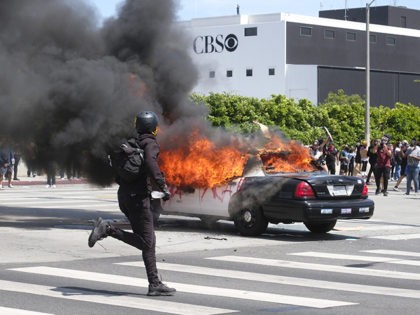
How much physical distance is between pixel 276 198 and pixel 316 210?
698mm

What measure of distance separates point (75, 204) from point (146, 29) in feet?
22.4

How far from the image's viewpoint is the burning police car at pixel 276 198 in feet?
47.9

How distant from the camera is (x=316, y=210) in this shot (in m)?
14.4

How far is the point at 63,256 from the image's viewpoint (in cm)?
1272

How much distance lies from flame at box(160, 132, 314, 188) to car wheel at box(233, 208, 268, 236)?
615 millimetres

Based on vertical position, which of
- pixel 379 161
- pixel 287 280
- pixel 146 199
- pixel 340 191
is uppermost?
pixel 379 161

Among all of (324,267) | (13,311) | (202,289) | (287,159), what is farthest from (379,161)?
(13,311)

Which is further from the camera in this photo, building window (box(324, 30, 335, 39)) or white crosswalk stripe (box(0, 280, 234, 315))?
building window (box(324, 30, 335, 39))

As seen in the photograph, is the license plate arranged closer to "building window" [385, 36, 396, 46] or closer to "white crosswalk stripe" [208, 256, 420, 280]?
"white crosswalk stripe" [208, 256, 420, 280]

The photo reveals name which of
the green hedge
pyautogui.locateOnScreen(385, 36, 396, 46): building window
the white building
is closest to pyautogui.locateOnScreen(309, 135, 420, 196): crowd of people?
the green hedge

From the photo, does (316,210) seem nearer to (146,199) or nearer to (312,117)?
(146,199)

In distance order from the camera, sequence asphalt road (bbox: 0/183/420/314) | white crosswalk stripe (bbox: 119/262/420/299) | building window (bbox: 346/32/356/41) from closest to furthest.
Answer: asphalt road (bbox: 0/183/420/314), white crosswalk stripe (bbox: 119/262/420/299), building window (bbox: 346/32/356/41)

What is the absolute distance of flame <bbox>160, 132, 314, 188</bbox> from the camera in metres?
15.5

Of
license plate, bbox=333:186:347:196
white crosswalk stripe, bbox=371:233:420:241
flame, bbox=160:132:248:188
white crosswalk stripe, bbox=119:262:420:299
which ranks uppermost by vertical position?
flame, bbox=160:132:248:188
